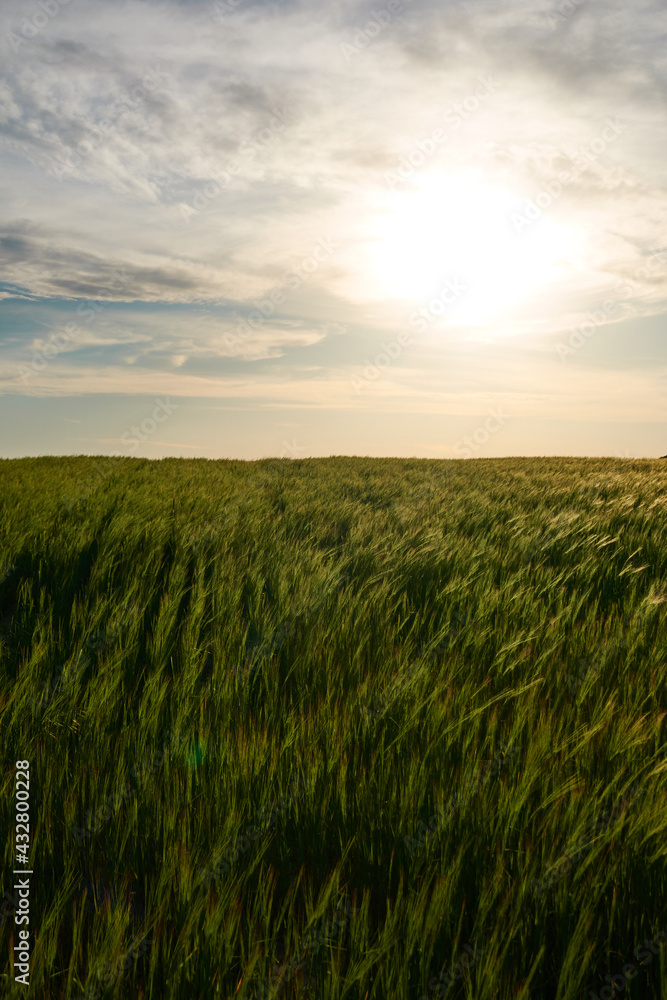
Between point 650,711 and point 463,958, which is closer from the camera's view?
point 463,958

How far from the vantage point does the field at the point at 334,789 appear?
109 centimetres

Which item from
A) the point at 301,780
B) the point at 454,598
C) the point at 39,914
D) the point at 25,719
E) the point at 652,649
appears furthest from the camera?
the point at 454,598

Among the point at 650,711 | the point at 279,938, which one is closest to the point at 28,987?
the point at 279,938

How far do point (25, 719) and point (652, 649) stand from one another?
103 inches

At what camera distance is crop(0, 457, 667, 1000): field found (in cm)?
109

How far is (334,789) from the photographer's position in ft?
4.86

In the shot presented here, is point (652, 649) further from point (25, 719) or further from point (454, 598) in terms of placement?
point (25, 719)

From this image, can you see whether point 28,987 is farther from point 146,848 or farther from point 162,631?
point 162,631

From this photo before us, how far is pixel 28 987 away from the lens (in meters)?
1.04

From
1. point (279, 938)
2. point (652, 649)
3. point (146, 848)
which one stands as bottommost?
point (279, 938)

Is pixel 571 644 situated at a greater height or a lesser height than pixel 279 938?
greater

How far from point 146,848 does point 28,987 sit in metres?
0.34

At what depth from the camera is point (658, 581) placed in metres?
3.73

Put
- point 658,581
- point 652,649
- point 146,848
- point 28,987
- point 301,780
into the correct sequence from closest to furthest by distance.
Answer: point 28,987, point 146,848, point 301,780, point 652,649, point 658,581
